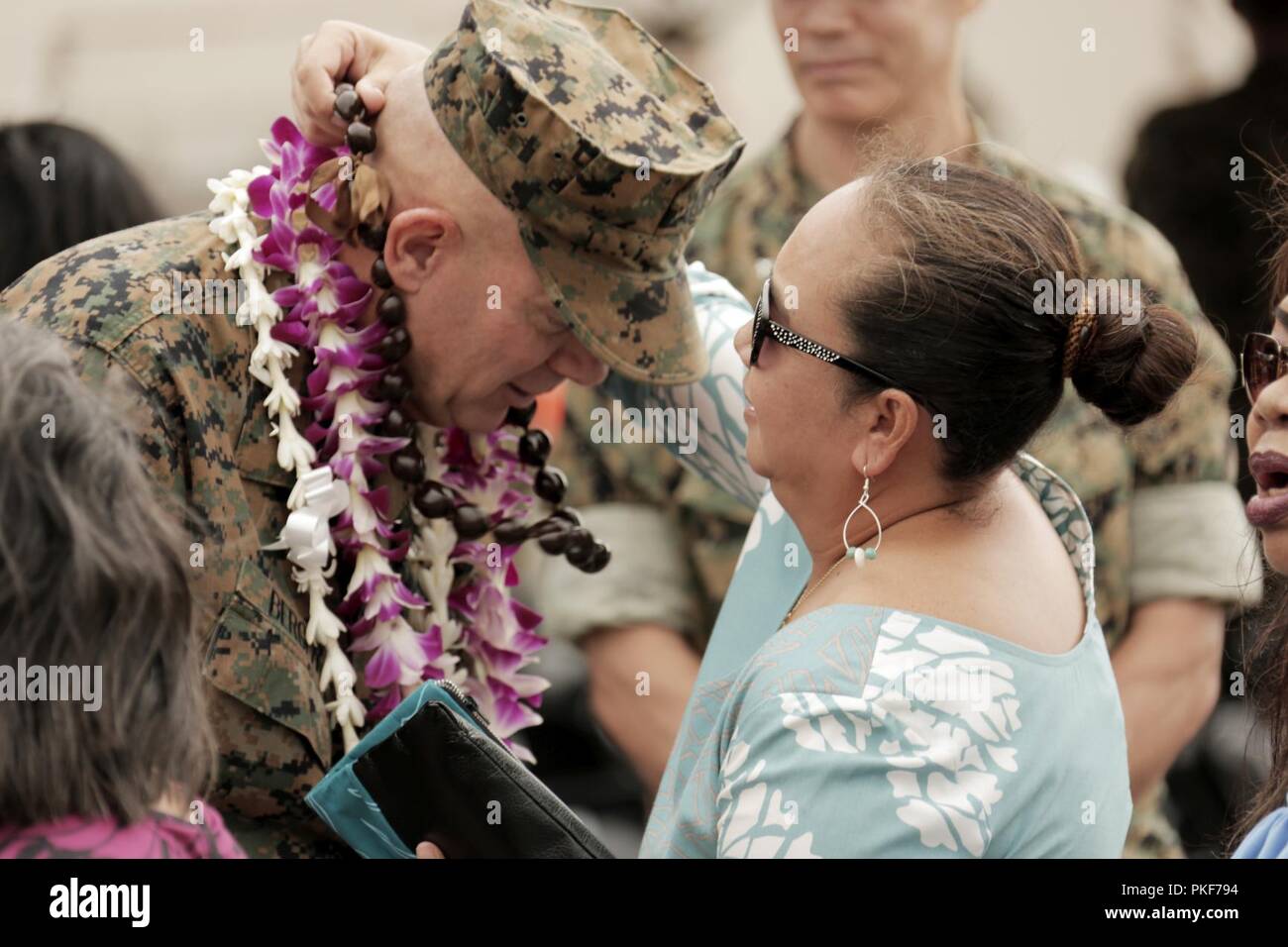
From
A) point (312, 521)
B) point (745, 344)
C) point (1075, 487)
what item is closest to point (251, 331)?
point (312, 521)

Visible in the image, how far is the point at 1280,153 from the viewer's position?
4301mm

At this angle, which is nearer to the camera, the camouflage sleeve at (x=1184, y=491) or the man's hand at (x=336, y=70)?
the man's hand at (x=336, y=70)

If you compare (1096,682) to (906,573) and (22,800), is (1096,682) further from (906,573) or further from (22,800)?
(22,800)

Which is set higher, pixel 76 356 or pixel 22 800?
pixel 76 356

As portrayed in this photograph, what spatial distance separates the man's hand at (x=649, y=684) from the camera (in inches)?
143

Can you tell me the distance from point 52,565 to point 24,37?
12.8 ft

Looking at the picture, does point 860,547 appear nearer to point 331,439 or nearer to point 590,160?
point 590,160

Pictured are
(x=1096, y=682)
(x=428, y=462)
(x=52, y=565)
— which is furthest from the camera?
(x=428, y=462)

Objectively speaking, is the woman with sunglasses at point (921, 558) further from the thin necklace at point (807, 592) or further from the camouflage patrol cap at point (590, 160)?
the camouflage patrol cap at point (590, 160)

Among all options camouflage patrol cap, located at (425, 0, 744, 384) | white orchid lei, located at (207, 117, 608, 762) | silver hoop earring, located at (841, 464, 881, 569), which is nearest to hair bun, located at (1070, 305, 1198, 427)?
silver hoop earring, located at (841, 464, 881, 569)

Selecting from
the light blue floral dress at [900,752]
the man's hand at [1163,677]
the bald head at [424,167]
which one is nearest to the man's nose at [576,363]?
the bald head at [424,167]

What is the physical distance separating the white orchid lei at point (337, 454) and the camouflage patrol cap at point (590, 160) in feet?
0.85

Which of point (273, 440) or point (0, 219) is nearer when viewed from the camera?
point (273, 440)
